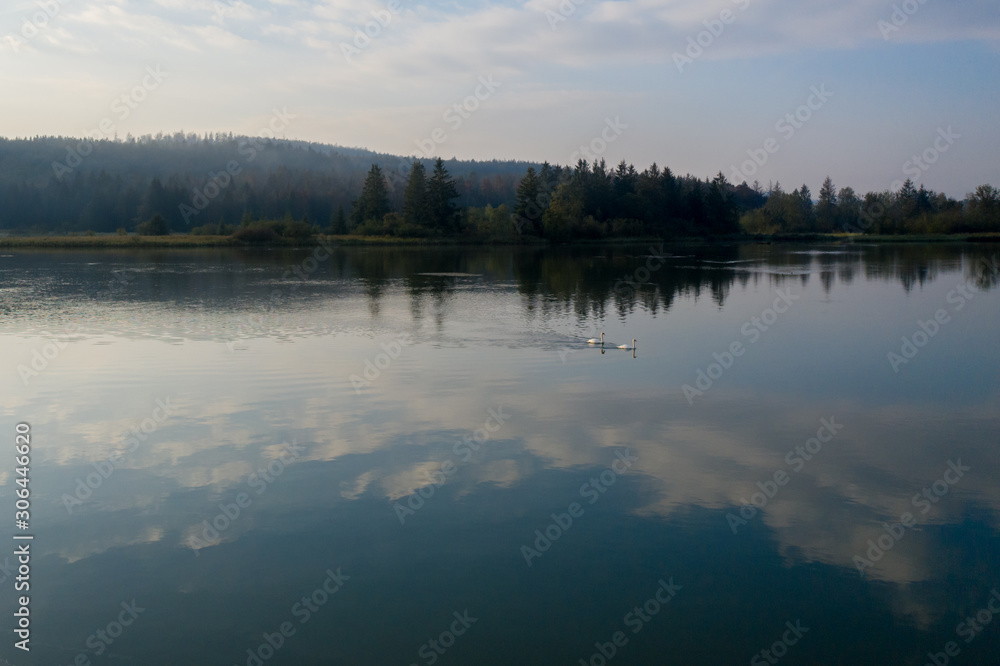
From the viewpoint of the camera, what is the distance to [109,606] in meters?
6.54

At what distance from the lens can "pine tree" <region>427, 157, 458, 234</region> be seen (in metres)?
90.4

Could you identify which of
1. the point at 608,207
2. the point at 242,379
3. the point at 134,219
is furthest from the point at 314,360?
the point at 134,219

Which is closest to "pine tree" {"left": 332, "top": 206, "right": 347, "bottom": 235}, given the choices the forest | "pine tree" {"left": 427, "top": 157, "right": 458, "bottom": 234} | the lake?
the forest

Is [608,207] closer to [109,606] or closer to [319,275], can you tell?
[319,275]

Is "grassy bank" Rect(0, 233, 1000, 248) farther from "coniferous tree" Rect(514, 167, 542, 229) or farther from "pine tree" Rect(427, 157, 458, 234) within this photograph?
"coniferous tree" Rect(514, 167, 542, 229)

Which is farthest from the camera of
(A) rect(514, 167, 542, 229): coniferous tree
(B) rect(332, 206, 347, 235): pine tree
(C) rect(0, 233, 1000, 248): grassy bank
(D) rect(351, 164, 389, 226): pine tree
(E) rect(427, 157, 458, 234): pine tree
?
(D) rect(351, 164, 389, 226): pine tree

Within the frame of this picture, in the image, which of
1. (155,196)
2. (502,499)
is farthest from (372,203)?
(502,499)

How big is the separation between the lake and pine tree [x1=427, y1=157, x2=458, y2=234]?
71.2m

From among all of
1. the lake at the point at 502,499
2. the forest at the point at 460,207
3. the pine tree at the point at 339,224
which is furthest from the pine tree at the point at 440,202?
the lake at the point at 502,499

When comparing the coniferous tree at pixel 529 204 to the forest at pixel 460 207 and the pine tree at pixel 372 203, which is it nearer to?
the forest at pixel 460 207

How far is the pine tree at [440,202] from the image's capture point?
90.4 meters

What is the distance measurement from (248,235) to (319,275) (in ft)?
153

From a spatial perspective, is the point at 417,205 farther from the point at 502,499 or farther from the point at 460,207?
the point at 502,499

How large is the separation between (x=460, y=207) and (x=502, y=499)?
92.2 metres
